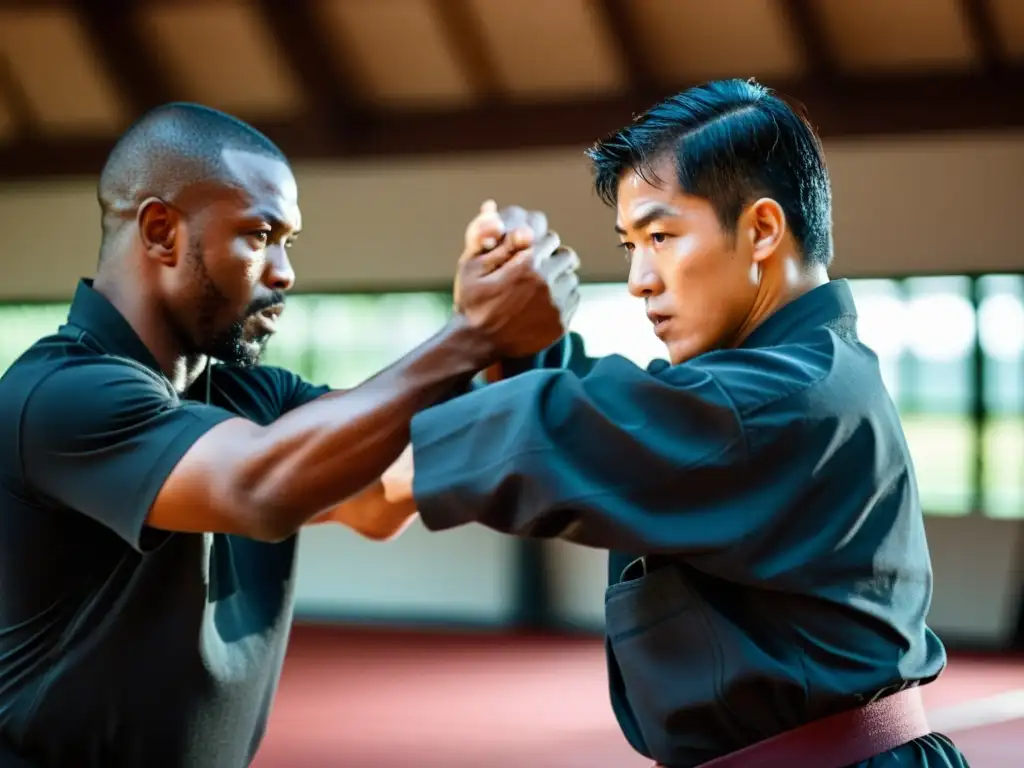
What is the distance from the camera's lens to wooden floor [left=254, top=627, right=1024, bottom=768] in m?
5.02

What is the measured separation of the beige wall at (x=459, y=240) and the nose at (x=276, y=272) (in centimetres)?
622

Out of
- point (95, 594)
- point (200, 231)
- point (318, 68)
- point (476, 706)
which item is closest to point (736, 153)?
point (200, 231)

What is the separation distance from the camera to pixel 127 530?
156 centimetres

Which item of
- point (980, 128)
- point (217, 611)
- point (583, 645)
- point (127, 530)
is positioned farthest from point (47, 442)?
point (980, 128)

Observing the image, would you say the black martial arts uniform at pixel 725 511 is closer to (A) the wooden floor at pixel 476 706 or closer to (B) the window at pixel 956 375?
(A) the wooden floor at pixel 476 706

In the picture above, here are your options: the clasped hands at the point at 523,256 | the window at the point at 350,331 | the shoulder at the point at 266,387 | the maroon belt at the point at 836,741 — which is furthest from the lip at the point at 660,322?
the window at the point at 350,331

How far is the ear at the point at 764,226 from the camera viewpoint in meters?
1.49

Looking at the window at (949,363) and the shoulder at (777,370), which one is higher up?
the window at (949,363)

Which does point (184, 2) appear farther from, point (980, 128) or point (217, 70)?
point (980, 128)

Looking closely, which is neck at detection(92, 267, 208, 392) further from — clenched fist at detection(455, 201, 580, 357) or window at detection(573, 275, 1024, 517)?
window at detection(573, 275, 1024, 517)

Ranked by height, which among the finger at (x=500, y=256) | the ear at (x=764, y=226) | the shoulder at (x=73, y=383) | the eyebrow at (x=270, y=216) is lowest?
the shoulder at (x=73, y=383)

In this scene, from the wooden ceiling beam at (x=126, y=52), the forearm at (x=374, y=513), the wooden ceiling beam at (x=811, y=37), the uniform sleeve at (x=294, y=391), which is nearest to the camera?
the forearm at (x=374, y=513)

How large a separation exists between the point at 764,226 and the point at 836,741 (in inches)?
22.1

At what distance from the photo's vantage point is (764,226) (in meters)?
1.50
